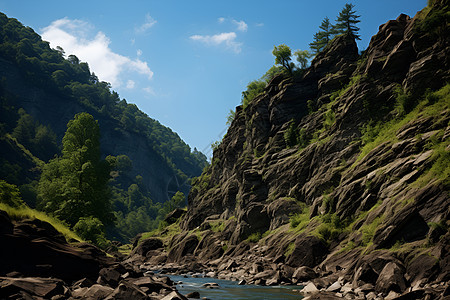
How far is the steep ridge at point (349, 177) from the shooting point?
81.2ft

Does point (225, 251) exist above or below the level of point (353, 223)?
below

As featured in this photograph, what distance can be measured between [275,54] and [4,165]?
110711mm

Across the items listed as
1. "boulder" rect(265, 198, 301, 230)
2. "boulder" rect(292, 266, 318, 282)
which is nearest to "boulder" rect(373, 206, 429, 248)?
"boulder" rect(292, 266, 318, 282)

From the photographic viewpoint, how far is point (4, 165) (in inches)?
4843

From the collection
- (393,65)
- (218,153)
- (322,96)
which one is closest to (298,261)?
(393,65)

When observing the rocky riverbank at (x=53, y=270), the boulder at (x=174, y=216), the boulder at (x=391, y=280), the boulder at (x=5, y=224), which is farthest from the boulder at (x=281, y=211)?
the boulder at (x=174, y=216)

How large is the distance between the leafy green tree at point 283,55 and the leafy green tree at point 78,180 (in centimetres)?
4593

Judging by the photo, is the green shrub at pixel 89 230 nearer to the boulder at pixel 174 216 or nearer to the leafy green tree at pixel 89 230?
the leafy green tree at pixel 89 230

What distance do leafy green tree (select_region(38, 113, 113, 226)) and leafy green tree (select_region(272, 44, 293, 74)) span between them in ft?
151

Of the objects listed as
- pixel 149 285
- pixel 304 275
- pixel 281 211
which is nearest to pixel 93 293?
pixel 149 285

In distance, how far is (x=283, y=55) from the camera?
79.2 metres

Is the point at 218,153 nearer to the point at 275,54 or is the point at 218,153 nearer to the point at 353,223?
the point at 275,54

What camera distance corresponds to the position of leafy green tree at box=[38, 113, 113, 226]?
→ 50.8 meters

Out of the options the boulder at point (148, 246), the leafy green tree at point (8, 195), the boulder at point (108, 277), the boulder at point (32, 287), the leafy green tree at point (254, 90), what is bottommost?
the boulder at point (148, 246)
